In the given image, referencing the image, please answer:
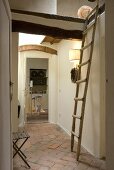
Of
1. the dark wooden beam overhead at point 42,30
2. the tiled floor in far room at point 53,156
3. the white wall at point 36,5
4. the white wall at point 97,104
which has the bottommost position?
the tiled floor in far room at point 53,156

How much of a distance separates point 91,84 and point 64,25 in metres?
1.19

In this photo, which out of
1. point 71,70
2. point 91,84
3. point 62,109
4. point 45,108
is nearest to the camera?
point 91,84

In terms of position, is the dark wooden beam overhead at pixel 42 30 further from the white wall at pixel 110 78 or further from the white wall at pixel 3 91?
the white wall at pixel 110 78

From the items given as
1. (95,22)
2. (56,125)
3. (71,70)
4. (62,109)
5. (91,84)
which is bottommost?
(56,125)

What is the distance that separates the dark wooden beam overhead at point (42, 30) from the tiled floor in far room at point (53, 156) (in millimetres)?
2141

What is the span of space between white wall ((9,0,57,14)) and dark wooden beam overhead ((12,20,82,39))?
106cm

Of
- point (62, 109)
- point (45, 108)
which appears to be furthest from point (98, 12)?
point (45, 108)

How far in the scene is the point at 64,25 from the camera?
3.77 m

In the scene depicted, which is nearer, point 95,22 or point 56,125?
point 95,22

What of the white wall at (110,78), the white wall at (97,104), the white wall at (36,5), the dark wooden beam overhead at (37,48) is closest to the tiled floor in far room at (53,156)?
the white wall at (97,104)

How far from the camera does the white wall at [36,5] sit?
4400mm

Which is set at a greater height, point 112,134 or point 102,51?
point 102,51

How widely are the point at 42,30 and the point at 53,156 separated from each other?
7.26ft

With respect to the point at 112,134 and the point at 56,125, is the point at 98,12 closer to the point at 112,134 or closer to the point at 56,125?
the point at 112,134
